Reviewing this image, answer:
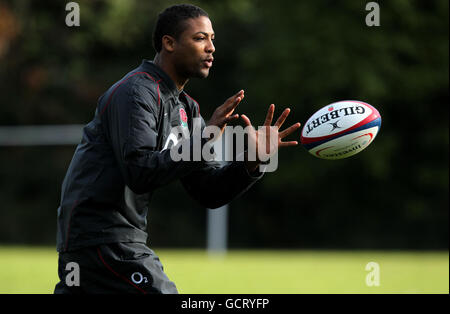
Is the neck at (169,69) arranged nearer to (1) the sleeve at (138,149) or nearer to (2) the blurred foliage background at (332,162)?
(1) the sleeve at (138,149)

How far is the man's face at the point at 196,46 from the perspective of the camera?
406cm

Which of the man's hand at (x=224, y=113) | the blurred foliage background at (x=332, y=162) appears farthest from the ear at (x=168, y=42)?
the blurred foliage background at (x=332, y=162)

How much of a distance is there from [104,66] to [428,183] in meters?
12.0

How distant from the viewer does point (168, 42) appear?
Result: 413cm

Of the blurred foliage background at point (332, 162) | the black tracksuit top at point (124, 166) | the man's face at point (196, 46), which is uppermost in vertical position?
the blurred foliage background at point (332, 162)

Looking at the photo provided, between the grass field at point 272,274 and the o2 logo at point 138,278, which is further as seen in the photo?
the grass field at point 272,274

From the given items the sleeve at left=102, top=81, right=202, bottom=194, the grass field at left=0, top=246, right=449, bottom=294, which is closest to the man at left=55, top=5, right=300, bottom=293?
the sleeve at left=102, top=81, right=202, bottom=194

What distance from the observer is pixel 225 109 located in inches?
150

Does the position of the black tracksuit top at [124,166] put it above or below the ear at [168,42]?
below

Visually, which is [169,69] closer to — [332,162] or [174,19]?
[174,19]

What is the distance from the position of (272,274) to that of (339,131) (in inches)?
277

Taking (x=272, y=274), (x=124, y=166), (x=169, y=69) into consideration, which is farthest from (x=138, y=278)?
(x=272, y=274)

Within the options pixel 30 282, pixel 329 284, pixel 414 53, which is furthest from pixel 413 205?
pixel 30 282

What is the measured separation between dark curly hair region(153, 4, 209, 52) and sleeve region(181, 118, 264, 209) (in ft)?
2.55
